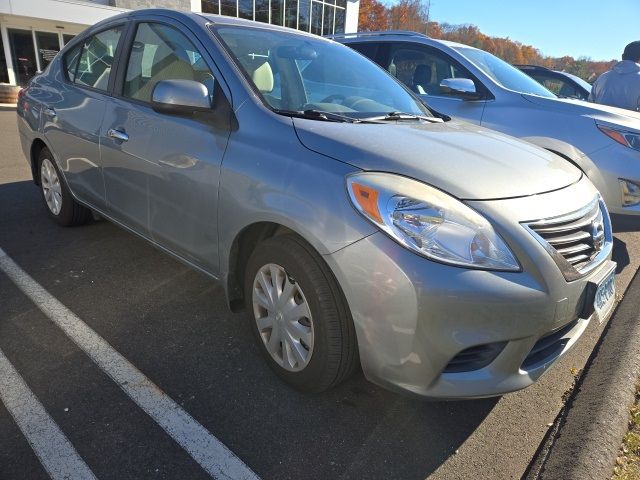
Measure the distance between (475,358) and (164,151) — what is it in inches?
75.1

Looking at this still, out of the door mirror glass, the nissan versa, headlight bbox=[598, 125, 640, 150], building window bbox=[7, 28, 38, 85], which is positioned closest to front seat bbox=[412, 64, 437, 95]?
the door mirror glass

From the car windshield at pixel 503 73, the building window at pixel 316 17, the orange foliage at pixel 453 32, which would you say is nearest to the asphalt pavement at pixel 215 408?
the car windshield at pixel 503 73

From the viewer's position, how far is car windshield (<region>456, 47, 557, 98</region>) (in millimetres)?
4836

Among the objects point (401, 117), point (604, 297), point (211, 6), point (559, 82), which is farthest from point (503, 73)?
point (211, 6)

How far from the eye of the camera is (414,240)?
168 centimetres

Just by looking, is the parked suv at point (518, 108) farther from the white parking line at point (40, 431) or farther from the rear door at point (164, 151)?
the white parking line at point (40, 431)

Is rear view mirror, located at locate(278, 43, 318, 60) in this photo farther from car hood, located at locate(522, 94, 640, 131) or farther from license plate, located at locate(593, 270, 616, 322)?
car hood, located at locate(522, 94, 640, 131)

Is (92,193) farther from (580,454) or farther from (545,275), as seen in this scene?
(580,454)

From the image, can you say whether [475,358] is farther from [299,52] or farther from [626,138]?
[626,138]

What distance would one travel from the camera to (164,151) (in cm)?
258

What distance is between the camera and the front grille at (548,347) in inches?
72.0

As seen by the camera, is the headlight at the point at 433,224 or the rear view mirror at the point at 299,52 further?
the rear view mirror at the point at 299,52

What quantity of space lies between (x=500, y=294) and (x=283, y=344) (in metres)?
1.01

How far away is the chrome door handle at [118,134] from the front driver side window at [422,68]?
11.1ft
